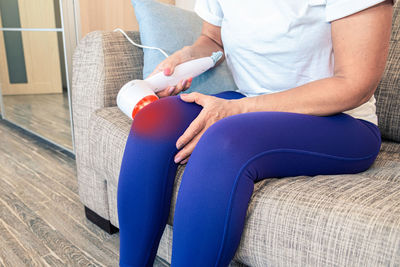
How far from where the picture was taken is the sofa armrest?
3.63 ft

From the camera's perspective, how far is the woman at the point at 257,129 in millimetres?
561

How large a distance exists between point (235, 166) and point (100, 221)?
0.78 m

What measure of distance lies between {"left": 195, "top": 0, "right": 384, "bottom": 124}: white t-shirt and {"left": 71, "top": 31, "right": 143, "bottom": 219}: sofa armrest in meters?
0.40

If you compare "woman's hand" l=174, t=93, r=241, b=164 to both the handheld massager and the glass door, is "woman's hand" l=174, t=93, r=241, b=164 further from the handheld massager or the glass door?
the glass door

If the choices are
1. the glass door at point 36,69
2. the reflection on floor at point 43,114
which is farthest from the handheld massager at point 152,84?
the reflection on floor at point 43,114

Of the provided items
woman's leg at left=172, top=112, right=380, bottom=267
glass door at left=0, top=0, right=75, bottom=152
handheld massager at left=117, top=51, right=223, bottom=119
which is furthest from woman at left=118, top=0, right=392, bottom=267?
glass door at left=0, top=0, right=75, bottom=152

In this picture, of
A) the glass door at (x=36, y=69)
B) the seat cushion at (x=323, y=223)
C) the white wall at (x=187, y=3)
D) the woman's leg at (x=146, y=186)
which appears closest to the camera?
the seat cushion at (x=323, y=223)

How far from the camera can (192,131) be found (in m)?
0.68

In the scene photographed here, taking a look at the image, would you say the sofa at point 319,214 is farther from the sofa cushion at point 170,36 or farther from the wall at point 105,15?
the wall at point 105,15

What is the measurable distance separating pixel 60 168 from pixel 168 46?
37.1 inches

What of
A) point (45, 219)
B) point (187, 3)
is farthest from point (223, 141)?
point (187, 3)

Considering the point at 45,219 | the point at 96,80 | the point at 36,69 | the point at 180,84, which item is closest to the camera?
the point at 180,84

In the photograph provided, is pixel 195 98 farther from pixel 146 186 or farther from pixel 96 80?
pixel 96 80

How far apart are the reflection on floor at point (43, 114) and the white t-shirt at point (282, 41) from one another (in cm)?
143
